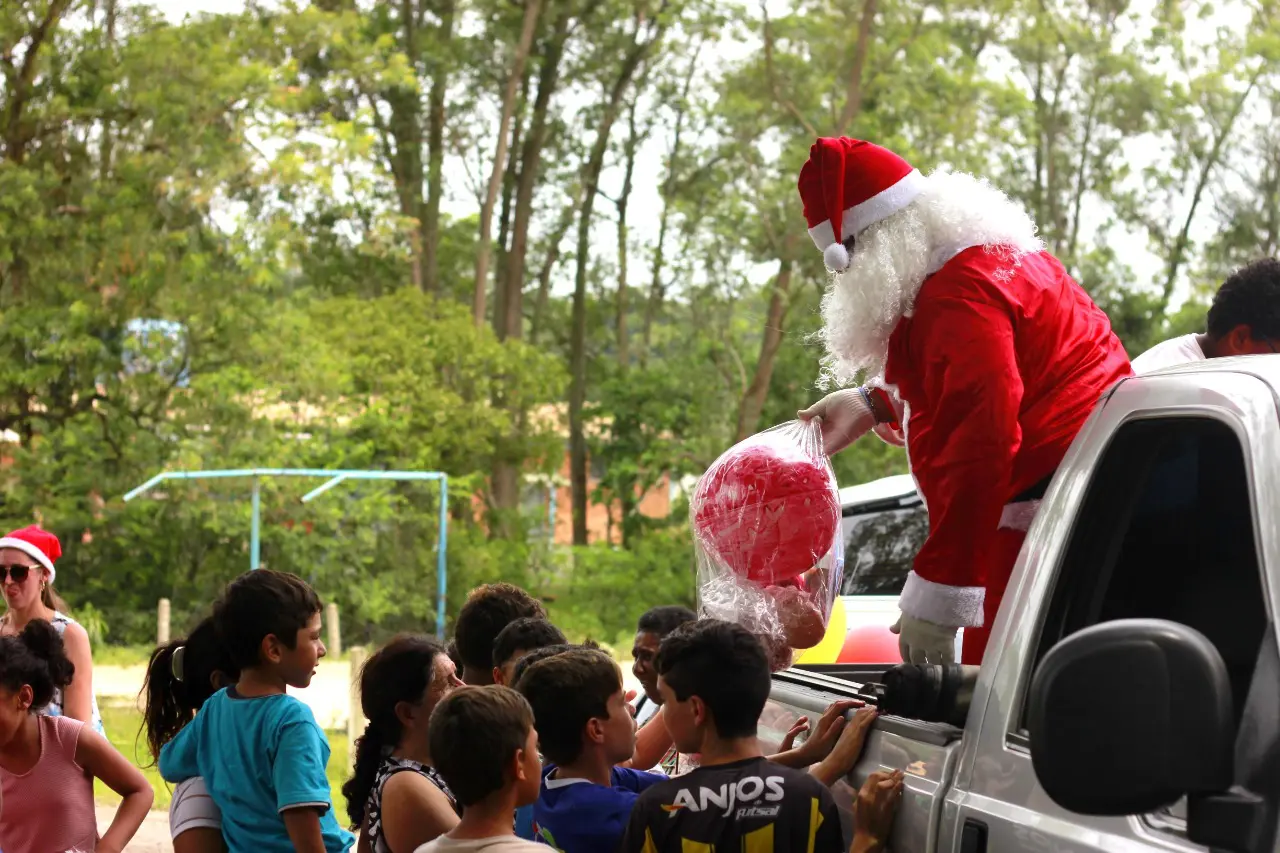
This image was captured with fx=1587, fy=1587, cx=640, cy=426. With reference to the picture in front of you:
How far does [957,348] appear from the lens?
3059mm

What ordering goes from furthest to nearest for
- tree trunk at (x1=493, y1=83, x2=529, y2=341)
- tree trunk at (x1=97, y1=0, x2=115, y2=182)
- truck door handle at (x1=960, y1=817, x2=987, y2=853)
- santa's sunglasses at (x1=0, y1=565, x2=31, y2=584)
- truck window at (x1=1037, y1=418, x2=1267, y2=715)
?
1. tree trunk at (x1=493, y1=83, x2=529, y2=341)
2. tree trunk at (x1=97, y1=0, x2=115, y2=182)
3. santa's sunglasses at (x1=0, y1=565, x2=31, y2=584)
4. truck window at (x1=1037, y1=418, x2=1267, y2=715)
5. truck door handle at (x1=960, y1=817, x2=987, y2=853)

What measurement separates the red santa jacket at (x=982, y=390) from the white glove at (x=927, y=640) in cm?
3

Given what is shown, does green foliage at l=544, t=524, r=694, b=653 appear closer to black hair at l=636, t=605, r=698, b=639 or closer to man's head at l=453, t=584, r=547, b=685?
black hair at l=636, t=605, r=698, b=639

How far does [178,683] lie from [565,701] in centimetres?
147

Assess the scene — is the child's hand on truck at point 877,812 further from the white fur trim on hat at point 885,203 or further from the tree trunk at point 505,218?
the tree trunk at point 505,218

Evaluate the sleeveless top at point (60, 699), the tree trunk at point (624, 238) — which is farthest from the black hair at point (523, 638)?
the tree trunk at point (624, 238)

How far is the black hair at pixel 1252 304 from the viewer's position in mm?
3666

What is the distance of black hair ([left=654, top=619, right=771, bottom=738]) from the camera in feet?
9.87

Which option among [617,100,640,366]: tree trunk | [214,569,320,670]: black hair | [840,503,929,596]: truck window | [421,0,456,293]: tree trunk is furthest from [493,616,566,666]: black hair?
[617,100,640,366]: tree trunk

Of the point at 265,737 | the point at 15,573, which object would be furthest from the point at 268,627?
the point at 15,573

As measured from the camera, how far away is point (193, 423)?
18812mm

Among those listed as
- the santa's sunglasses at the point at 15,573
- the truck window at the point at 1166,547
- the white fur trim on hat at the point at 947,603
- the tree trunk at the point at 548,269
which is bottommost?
the santa's sunglasses at the point at 15,573

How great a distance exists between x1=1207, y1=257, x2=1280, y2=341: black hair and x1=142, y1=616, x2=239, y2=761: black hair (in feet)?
8.75

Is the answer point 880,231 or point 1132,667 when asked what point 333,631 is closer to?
point 880,231
